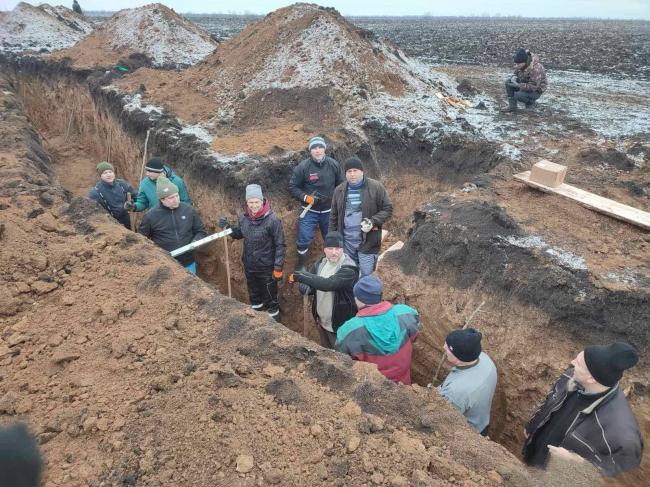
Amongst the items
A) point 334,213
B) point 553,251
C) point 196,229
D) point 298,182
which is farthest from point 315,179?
point 553,251

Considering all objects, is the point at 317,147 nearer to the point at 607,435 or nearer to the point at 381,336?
the point at 381,336

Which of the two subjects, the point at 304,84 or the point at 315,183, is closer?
the point at 315,183

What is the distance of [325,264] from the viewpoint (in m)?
4.71

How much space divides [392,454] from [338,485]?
375 mm

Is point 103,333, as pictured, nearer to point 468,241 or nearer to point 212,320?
point 212,320

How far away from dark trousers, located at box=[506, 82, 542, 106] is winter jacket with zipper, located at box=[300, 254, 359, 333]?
26.2 ft

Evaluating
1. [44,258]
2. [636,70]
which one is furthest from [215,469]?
[636,70]

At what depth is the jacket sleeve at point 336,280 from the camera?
4.32 m

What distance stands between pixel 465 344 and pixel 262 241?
3106 mm

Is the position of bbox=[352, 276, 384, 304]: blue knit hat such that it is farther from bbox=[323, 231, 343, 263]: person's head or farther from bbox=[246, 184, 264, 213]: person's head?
Answer: bbox=[246, 184, 264, 213]: person's head

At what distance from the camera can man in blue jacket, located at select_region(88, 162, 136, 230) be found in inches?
252

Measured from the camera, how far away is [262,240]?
18.1ft

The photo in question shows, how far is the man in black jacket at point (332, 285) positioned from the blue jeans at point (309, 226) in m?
2.19

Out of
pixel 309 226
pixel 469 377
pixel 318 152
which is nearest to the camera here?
pixel 469 377
